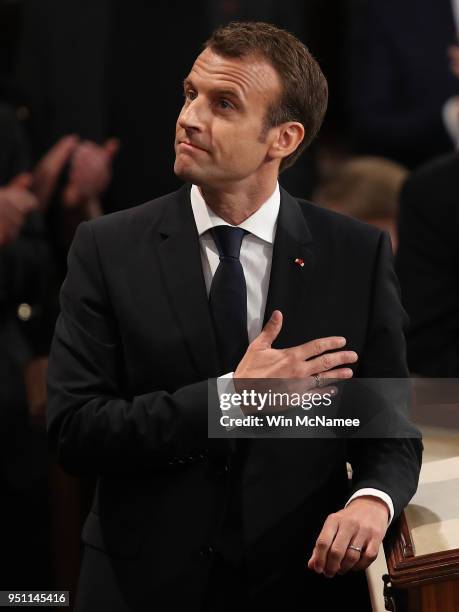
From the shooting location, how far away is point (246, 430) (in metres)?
1.98

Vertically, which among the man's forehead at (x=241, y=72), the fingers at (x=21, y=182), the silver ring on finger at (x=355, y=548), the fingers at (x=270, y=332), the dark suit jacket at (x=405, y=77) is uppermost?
the dark suit jacket at (x=405, y=77)

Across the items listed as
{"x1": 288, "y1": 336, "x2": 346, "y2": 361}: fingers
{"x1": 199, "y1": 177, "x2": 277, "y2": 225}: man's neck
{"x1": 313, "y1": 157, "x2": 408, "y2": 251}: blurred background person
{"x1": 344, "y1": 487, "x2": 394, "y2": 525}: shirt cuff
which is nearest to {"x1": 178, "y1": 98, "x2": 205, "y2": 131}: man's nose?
{"x1": 199, "y1": 177, "x2": 277, "y2": 225}: man's neck

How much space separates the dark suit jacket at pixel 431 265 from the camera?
9.82 feet

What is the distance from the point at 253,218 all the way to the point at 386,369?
0.35m

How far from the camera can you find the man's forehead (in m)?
1.90

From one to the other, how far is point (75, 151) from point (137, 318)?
166cm

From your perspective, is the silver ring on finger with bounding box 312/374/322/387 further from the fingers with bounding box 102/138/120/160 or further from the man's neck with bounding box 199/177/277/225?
the fingers with bounding box 102/138/120/160

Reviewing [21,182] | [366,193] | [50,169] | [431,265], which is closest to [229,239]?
[431,265]

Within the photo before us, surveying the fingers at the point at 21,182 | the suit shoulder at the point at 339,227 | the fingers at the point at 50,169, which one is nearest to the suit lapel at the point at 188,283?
the suit shoulder at the point at 339,227

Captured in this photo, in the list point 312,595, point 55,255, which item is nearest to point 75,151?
point 55,255

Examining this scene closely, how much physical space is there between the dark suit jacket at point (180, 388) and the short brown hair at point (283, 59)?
0.18 m

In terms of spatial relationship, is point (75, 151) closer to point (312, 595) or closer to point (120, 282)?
point (120, 282)

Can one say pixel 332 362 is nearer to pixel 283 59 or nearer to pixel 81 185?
pixel 283 59

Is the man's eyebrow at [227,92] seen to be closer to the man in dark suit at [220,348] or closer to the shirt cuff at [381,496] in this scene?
the man in dark suit at [220,348]
